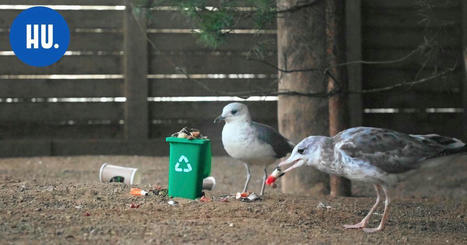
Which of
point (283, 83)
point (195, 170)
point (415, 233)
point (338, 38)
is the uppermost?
point (338, 38)

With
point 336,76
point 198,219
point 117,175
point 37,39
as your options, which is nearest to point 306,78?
point 336,76

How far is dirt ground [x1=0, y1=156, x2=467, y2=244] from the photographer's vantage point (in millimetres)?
3068

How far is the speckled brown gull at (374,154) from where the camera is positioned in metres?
3.42

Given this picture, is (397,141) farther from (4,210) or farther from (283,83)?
(4,210)

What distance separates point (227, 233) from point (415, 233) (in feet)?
3.39

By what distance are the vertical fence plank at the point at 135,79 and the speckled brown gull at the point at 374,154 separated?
3.68 metres

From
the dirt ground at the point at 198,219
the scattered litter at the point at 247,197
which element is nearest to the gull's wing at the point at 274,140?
the dirt ground at the point at 198,219

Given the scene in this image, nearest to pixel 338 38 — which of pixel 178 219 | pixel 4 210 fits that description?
pixel 178 219

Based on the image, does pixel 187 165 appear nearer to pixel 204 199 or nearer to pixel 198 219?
pixel 204 199

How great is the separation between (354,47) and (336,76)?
2.18m

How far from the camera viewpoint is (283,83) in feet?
16.6

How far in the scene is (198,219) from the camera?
11.3ft

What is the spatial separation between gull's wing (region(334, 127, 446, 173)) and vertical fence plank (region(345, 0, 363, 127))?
354 centimetres

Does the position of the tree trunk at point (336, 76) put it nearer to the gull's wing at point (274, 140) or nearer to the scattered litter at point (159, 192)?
the gull's wing at point (274, 140)
